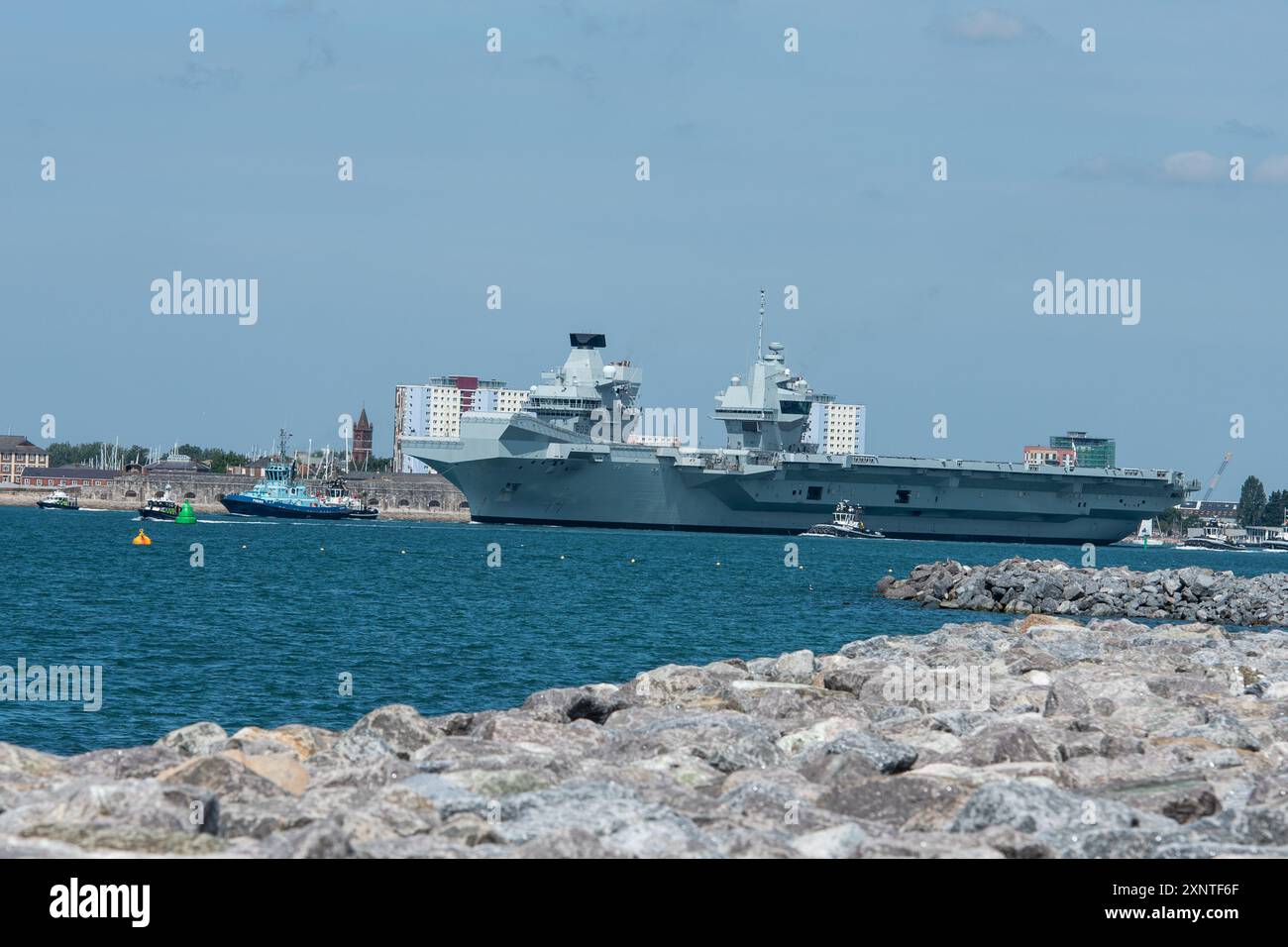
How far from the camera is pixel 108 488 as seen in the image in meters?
136

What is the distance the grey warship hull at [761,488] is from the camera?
261ft

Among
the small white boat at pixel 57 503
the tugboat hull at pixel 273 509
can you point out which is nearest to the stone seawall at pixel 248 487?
the small white boat at pixel 57 503

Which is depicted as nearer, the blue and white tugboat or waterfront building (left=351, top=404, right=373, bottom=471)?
Result: the blue and white tugboat

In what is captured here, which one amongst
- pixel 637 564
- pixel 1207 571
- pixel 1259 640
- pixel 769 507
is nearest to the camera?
pixel 1259 640

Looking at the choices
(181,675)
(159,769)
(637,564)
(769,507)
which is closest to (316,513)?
(769,507)

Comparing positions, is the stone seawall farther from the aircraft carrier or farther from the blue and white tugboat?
the aircraft carrier

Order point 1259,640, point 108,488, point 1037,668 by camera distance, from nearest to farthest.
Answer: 1. point 1037,668
2. point 1259,640
3. point 108,488

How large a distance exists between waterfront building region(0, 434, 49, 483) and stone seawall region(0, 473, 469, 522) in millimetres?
34179

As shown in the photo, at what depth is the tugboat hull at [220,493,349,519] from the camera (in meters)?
93.4

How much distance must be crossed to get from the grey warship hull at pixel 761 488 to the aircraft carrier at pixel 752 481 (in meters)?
0.08

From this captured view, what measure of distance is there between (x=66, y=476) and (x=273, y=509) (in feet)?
207

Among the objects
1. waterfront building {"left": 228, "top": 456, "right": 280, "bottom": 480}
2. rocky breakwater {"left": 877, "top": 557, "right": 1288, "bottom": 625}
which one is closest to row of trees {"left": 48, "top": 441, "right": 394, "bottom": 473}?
waterfront building {"left": 228, "top": 456, "right": 280, "bottom": 480}

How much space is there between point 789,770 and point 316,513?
282 ft

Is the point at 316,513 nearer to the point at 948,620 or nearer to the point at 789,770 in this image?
the point at 948,620
